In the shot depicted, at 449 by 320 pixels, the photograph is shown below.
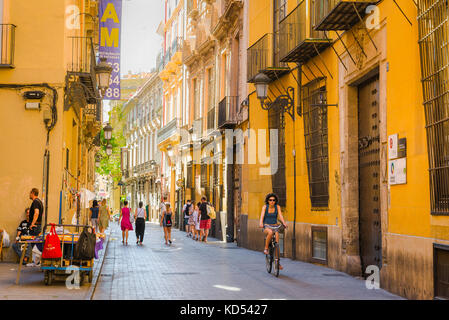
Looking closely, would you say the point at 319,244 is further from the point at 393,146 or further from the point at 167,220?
the point at 167,220

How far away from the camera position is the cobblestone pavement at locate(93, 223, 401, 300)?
1087cm

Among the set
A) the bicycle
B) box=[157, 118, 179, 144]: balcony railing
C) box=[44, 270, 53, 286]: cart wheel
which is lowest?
box=[44, 270, 53, 286]: cart wheel

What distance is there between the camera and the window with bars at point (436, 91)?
9391 mm

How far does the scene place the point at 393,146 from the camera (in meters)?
11.3

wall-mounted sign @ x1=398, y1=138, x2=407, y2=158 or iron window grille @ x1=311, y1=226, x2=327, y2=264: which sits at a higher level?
wall-mounted sign @ x1=398, y1=138, x2=407, y2=158

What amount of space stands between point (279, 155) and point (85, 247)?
9.19 metres

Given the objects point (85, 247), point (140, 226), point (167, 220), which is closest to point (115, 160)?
point (140, 226)

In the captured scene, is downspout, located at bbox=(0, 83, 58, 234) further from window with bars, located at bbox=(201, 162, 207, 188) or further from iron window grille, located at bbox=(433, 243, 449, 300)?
window with bars, located at bbox=(201, 162, 207, 188)

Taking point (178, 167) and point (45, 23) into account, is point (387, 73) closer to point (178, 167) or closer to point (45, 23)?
point (45, 23)

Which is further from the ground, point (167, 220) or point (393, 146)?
point (393, 146)

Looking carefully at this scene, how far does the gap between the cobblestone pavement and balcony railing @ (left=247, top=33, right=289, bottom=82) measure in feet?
17.4

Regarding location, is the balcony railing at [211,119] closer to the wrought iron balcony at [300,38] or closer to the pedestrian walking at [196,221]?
the pedestrian walking at [196,221]

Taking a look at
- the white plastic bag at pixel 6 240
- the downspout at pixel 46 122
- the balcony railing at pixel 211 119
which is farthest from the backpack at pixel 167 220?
the white plastic bag at pixel 6 240

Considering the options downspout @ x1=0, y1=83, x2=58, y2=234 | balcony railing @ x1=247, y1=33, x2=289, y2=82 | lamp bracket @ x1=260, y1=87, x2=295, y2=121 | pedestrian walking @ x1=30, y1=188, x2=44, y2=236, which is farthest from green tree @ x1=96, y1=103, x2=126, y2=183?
pedestrian walking @ x1=30, y1=188, x2=44, y2=236
